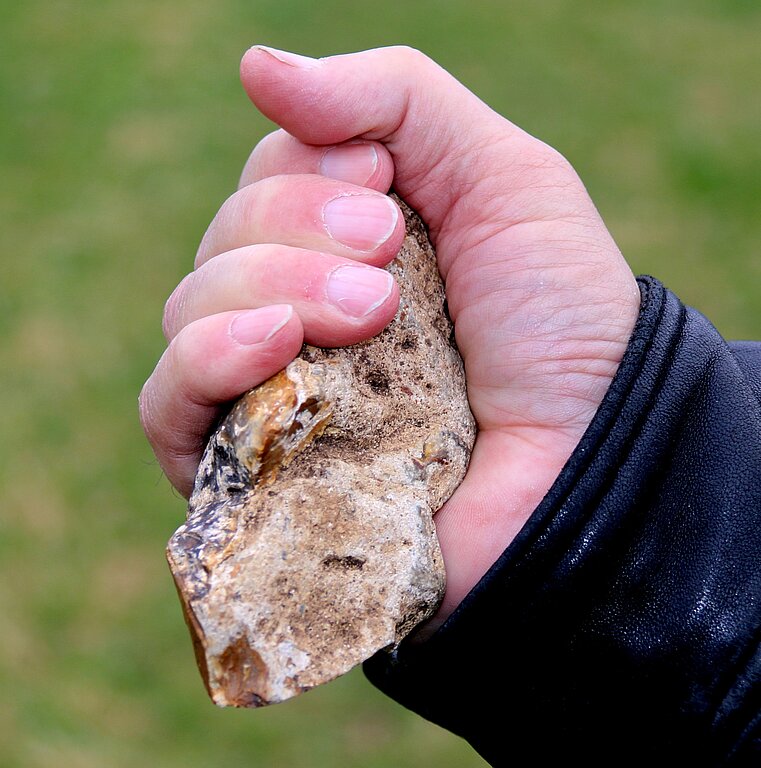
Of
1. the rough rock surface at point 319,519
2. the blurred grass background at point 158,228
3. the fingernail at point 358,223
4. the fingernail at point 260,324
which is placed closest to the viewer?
the rough rock surface at point 319,519

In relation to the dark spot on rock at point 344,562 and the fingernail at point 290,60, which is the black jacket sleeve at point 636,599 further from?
the fingernail at point 290,60

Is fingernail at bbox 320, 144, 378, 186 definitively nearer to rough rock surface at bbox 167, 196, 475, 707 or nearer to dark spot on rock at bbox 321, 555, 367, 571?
rough rock surface at bbox 167, 196, 475, 707

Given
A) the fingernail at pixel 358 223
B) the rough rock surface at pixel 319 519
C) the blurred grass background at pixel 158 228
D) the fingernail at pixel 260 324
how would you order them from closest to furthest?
the rough rock surface at pixel 319 519, the fingernail at pixel 260 324, the fingernail at pixel 358 223, the blurred grass background at pixel 158 228

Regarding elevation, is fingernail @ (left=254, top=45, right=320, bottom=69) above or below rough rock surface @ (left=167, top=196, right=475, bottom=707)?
above

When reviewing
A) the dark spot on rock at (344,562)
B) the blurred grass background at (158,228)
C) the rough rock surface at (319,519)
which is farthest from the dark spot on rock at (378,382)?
the blurred grass background at (158,228)

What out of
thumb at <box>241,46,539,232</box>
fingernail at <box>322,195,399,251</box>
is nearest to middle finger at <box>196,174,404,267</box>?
fingernail at <box>322,195,399,251</box>
